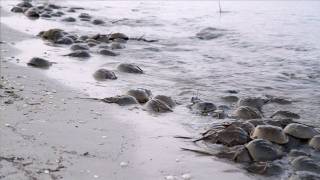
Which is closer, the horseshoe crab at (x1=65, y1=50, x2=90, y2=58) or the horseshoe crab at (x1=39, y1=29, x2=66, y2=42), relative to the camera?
the horseshoe crab at (x1=65, y1=50, x2=90, y2=58)

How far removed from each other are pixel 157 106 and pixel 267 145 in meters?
1.59

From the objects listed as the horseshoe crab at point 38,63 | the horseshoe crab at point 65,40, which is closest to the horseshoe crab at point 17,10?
the horseshoe crab at point 65,40

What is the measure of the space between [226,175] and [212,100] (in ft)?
8.05

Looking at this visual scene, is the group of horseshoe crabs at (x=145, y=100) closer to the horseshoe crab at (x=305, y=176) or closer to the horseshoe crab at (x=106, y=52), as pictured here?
the horseshoe crab at (x=305, y=176)

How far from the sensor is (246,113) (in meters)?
5.42

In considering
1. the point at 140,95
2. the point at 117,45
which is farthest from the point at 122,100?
the point at 117,45

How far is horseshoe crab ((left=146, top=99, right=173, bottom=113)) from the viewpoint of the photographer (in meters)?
5.53

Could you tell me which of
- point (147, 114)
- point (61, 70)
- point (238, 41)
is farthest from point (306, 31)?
point (147, 114)

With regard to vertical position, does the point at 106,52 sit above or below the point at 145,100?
below

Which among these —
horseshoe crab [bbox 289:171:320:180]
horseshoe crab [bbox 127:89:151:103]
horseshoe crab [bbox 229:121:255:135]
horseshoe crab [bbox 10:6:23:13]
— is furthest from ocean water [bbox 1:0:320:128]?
horseshoe crab [bbox 289:171:320:180]

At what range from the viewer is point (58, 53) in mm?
8562

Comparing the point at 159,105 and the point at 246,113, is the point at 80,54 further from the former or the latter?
the point at 246,113

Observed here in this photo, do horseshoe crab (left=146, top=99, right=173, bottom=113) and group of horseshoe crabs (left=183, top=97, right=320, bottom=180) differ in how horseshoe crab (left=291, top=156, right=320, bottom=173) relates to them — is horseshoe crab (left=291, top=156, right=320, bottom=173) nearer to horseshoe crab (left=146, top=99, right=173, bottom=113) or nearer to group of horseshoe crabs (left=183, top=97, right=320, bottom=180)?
group of horseshoe crabs (left=183, top=97, right=320, bottom=180)

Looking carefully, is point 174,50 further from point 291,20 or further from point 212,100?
point 291,20
